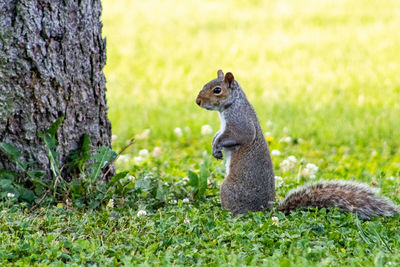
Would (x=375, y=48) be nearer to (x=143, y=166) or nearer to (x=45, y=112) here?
(x=143, y=166)

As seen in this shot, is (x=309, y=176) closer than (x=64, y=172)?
No

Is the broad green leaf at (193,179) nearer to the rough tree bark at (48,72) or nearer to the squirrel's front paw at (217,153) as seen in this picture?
the squirrel's front paw at (217,153)

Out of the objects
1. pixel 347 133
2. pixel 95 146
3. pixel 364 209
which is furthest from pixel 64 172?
pixel 347 133

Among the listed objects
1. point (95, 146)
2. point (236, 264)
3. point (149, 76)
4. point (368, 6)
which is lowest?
point (236, 264)

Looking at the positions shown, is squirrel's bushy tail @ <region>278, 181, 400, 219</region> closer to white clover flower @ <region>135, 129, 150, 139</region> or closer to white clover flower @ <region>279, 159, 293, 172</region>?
white clover flower @ <region>279, 159, 293, 172</region>

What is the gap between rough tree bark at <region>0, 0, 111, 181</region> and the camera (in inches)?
161

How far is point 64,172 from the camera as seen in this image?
4430 mm

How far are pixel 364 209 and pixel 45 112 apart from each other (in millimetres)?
2237

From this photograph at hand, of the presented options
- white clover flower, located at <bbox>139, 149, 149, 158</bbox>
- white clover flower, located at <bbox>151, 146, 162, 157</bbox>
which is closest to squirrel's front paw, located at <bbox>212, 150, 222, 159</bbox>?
white clover flower, located at <bbox>139, 149, 149, 158</bbox>

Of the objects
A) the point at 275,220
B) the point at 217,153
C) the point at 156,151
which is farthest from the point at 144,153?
the point at 275,220

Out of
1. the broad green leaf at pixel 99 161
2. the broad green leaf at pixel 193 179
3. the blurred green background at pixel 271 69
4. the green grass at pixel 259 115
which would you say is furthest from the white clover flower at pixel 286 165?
the broad green leaf at pixel 99 161

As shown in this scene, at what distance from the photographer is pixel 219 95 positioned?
4320 millimetres

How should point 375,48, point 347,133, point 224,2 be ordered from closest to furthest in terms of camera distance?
1. point 347,133
2. point 375,48
3. point 224,2

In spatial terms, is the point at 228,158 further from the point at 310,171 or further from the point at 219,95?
the point at 310,171
